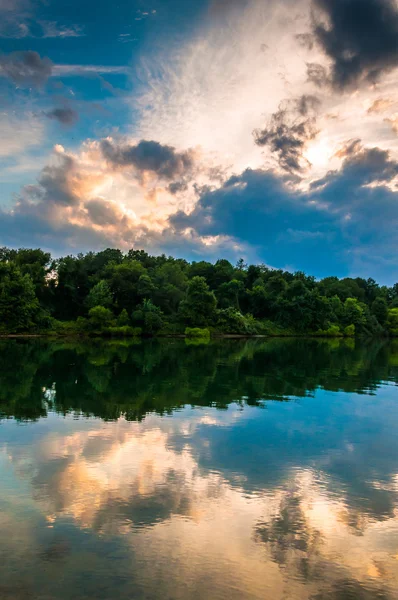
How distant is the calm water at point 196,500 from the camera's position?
537 centimetres

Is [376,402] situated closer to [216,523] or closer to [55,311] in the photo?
[216,523]

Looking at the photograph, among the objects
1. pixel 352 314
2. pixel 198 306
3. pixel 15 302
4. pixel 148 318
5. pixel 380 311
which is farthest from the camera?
pixel 380 311

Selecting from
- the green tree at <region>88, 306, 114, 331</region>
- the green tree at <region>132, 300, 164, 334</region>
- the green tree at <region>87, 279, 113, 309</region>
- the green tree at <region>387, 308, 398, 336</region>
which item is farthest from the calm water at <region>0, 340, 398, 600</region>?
the green tree at <region>387, 308, 398, 336</region>

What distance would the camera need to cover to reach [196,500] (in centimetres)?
759

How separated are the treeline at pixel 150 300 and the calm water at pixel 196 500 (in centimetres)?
5005

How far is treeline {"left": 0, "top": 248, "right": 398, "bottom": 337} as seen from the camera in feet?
210

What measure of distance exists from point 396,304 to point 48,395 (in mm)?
128967

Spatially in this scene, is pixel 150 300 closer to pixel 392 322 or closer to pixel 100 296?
pixel 100 296

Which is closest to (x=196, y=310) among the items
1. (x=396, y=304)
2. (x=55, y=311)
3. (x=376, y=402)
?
(x=55, y=311)

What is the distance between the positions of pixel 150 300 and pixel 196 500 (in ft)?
209

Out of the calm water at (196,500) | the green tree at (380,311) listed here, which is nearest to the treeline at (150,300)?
the green tree at (380,311)

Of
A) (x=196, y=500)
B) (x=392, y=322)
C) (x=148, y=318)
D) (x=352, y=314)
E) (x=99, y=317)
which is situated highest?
(x=352, y=314)

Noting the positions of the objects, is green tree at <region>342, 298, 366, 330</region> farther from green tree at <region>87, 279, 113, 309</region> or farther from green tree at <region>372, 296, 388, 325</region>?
green tree at <region>87, 279, 113, 309</region>

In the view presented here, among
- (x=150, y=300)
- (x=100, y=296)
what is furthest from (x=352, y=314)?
(x=100, y=296)
